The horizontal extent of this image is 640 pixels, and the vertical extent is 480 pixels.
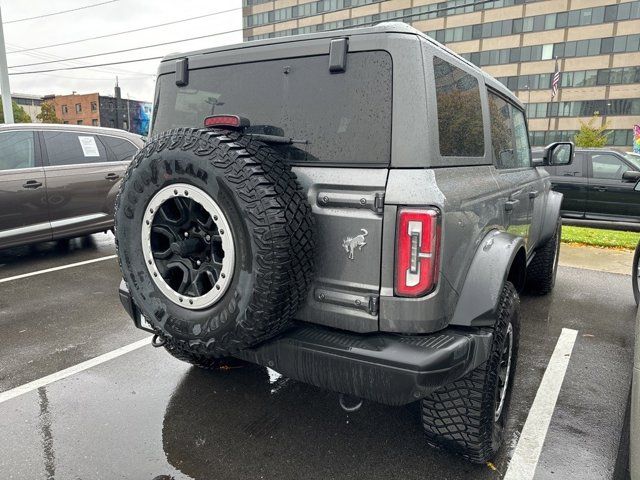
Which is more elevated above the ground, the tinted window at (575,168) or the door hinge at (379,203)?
the door hinge at (379,203)

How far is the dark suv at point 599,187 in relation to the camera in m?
9.03

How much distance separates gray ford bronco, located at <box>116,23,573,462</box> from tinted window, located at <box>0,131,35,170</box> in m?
4.49

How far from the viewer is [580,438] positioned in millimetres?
2555

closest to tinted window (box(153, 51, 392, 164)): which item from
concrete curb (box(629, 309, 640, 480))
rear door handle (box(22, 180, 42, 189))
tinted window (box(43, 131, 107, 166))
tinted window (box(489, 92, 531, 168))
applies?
tinted window (box(489, 92, 531, 168))

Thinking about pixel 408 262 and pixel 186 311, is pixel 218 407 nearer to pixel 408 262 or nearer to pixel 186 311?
pixel 186 311

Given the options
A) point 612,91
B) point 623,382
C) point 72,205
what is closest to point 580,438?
point 623,382

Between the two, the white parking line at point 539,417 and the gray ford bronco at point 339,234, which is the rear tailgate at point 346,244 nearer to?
the gray ford bronco at point 339,234

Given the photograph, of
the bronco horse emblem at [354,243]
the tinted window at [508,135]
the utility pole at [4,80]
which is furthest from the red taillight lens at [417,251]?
the utility pole at [4,80]

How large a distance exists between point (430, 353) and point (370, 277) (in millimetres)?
397

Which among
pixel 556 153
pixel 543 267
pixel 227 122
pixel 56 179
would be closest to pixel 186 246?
pixel 227 122

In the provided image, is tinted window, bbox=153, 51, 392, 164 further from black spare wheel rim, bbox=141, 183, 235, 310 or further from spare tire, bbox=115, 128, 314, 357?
black spare wheel rim, bbox=141, 183, 235, 310

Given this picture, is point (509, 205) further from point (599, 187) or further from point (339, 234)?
point (599, 187)

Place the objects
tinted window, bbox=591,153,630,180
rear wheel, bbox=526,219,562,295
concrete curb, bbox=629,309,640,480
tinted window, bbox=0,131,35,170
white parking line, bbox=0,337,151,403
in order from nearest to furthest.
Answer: concrete curb, bbox=629,309,640,480
white parking line, bbox=0,337,151,403
rear wheel, bbox=526,219,562,295
tinted window, bbox=0,131,35,170
tinted window, bbox=591,153,630,180

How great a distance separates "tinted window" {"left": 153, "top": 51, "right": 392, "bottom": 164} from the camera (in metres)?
2.04
